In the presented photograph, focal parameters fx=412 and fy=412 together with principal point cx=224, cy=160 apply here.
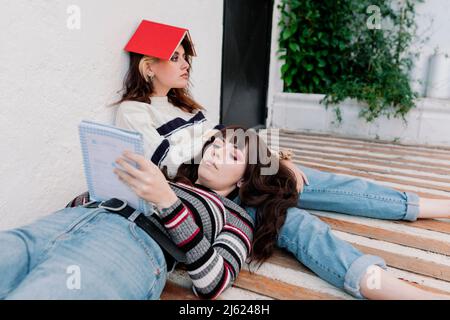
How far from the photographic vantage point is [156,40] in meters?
1.87

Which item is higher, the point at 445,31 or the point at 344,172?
the point at 445,31

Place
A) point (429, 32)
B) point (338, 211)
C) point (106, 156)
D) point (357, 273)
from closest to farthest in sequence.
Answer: point (106, 156)
point (357, 273)
point (338, 211)
point (429, 32)

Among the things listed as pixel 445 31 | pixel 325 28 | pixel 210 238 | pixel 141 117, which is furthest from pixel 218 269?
pixel 445 31

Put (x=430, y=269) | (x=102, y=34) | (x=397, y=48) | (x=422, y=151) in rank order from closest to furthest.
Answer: (x=430, y=269)
(x=102, y=34)
(x=422, y=151)
(x=397, y=48)

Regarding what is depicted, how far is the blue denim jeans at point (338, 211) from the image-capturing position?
1387mm

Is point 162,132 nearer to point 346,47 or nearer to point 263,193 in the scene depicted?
point 263,193

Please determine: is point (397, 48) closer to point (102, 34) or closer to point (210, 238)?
point (102, 34)

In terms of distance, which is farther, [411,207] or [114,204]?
[411,207]

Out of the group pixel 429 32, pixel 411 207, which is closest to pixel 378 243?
pixel 411 207

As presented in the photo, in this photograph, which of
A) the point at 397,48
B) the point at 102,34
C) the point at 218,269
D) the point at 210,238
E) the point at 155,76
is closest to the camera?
the point at 218,269

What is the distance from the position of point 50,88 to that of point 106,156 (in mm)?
576

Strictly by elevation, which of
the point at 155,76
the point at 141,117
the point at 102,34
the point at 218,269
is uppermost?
the point at 102,34

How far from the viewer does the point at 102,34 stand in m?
1.82

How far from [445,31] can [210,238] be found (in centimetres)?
412
